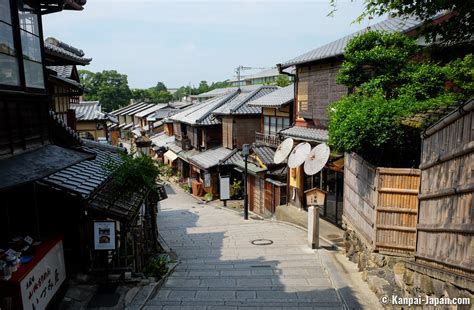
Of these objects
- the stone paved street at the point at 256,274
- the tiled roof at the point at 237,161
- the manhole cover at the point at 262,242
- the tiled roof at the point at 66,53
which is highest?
the tiled roof at the point at 66,53

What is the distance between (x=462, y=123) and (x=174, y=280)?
28.9 ft

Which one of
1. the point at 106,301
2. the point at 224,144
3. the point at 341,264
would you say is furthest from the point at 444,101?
the point at 224,144

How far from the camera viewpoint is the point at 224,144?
106 ft

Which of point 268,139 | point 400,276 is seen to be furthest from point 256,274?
point 268,139

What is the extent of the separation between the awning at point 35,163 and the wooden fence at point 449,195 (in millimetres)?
7332

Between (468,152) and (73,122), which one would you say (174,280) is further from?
(73,122)

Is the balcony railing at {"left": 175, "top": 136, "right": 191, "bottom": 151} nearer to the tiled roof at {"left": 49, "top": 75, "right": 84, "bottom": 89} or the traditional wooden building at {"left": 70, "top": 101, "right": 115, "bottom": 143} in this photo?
the traditional wooden building at {"left": 70, "top": 101, "right": 115, "bottom": 143}

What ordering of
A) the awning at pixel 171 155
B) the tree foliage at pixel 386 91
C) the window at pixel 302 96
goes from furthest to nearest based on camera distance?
the awning at pixel 171 155 → the window at pixel 302 96 → the tree foliage at pixel 386 91

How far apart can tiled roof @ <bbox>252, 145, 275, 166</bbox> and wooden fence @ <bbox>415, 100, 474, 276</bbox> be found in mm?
16045

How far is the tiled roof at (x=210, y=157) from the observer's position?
29875 mm

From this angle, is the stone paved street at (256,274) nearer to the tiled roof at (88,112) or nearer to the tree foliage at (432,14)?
the tree foliage at (432,14)

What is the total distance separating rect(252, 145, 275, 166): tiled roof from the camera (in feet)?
77.4

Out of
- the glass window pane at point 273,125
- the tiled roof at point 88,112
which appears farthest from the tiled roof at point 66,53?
the tiled roof at point 88,112

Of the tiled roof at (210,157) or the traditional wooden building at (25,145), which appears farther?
the tiled roof at (210,157)
